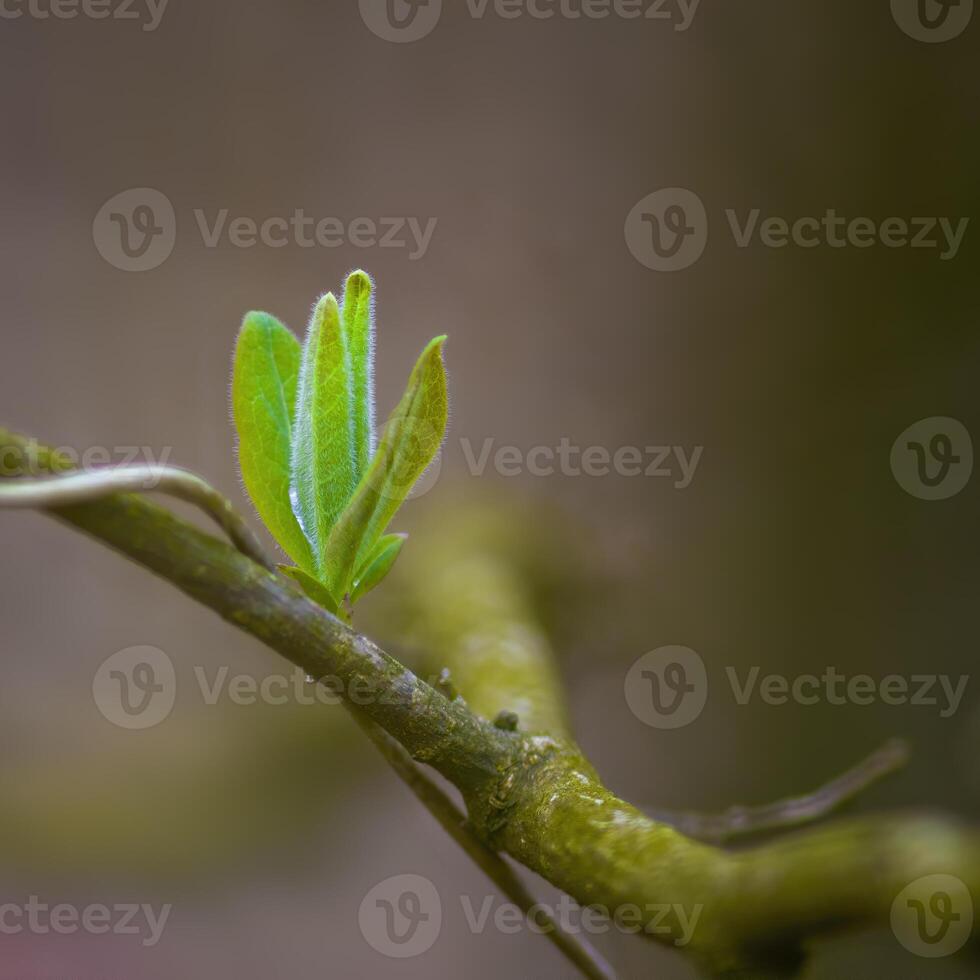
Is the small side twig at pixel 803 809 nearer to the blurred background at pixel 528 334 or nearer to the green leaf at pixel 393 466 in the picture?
the green leaf at pixel 393 466

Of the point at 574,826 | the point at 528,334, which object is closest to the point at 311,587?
the point at 574,826

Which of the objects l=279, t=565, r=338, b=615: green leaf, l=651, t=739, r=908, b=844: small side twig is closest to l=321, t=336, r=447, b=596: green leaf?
l=279, t=565, r=338, b=615: green leaf

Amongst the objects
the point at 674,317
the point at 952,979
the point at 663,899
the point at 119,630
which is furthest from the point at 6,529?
the point at 952,979

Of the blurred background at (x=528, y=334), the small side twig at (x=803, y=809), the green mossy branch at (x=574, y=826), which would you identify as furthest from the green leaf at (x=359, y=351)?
the blurred background at (x=528, y=334)

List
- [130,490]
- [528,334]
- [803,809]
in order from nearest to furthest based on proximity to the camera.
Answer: [130,490], [803,809], [528,334]

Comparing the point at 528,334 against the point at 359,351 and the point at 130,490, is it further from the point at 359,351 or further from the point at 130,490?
the point at 130,490

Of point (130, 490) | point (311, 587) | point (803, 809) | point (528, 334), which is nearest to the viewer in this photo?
point (130, 490)

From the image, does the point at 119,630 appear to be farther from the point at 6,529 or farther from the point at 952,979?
the point at 952,979
